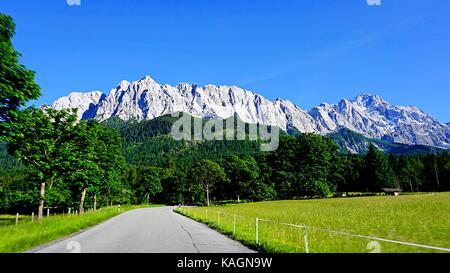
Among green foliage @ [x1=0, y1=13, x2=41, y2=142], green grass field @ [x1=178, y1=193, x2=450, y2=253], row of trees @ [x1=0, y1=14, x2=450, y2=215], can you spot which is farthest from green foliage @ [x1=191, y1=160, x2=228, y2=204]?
green foliage @ [x1=0, y1=13, x2=41, y2=142]

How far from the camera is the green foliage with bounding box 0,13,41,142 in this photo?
1391cm

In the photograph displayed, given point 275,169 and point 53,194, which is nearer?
point 53,194

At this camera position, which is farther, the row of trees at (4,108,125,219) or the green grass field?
the row of trees at (4,108,125,219)

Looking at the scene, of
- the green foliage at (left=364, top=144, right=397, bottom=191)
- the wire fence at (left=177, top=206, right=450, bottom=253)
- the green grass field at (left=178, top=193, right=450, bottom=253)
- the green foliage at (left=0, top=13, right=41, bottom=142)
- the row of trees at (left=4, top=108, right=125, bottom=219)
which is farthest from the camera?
the green foliage at (left=364, top=144, right=397, bottom=191)

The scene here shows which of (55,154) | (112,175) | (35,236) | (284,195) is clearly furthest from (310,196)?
(35,236)

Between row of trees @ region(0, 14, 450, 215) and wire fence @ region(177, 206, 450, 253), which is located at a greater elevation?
row of trees @ region(0, 14, 450, 215)

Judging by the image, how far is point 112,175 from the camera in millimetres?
49812

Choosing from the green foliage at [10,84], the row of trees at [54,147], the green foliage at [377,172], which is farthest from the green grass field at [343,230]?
the green foliage at [377,172]

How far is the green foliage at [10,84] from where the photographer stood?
45.6 ft

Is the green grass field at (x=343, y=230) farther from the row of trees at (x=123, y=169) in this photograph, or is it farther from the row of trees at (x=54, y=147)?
the row of trees at (x=54, y=147)

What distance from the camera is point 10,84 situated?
560 inches

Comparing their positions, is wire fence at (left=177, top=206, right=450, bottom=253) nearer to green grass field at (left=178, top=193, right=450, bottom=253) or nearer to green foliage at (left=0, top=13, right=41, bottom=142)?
green grass field at (left=178, top=193, right=450, bottom=253)
